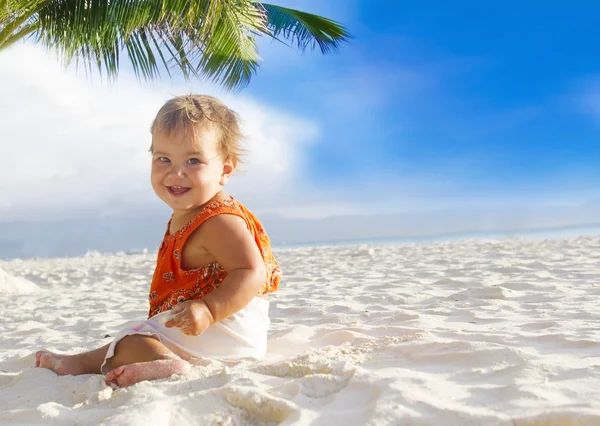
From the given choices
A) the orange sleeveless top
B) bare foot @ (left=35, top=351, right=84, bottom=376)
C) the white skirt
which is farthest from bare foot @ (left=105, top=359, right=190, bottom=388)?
bare foot @ (left=35, top=351, right=84, bottom=376)

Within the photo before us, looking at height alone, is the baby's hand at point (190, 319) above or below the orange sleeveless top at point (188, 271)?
below

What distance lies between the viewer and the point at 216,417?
135cm

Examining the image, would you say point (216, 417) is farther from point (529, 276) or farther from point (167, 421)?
point (529, 276)

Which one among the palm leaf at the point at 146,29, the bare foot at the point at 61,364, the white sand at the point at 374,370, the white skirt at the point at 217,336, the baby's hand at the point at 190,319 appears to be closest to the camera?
the white sand at the point at 374,370

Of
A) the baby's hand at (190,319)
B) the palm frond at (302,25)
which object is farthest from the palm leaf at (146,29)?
the baby's hand at (190,319)

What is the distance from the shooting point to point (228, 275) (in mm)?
1769

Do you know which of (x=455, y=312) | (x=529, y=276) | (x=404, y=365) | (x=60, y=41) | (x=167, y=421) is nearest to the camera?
(x=167, y=421)

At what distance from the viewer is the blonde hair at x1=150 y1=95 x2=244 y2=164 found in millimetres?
1854

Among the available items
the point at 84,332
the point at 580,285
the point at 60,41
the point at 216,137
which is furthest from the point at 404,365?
the point at 60,41

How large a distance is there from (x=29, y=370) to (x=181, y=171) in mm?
945

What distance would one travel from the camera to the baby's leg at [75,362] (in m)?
1.95

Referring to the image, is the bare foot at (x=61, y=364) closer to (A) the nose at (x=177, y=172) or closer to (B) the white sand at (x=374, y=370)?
(B) the white sand at (x=374, y=370)

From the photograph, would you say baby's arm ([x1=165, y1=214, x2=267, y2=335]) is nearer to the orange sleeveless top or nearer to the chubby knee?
the orange sleeveless top

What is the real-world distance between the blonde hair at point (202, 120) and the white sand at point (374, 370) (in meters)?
0.79
